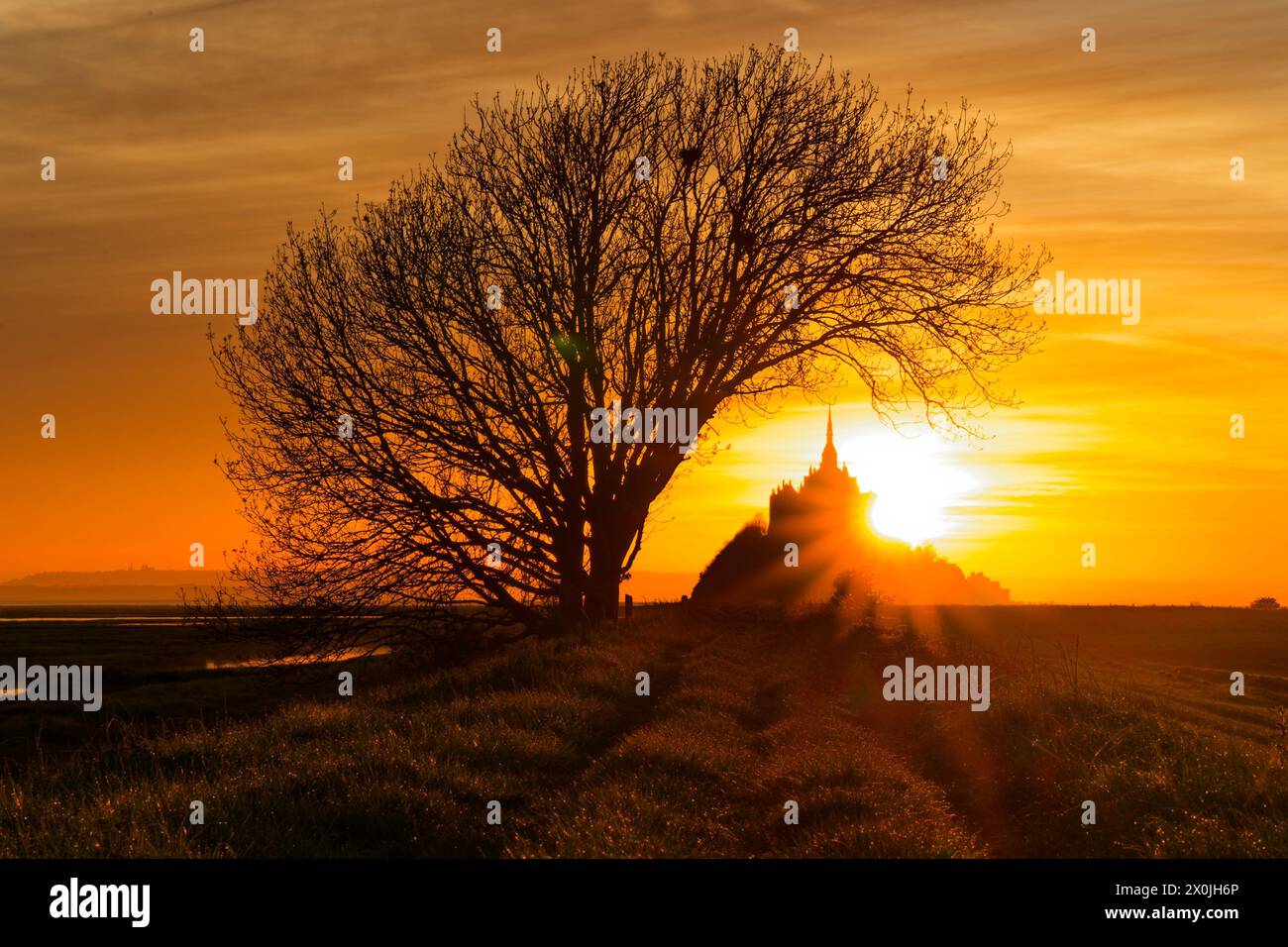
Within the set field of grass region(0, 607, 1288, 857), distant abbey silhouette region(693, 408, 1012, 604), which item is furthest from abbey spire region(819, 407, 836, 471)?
field of grass region(0, 607, 1288, 857)

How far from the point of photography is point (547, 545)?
25453 millimetres

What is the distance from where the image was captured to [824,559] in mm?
76188

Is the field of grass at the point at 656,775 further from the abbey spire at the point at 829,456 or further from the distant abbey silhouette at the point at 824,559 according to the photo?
the abbey spire at the point at 829,456

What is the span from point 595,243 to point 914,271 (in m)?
7.21

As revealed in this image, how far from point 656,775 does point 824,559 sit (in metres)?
66.0

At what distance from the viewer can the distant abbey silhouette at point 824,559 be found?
2219 inches

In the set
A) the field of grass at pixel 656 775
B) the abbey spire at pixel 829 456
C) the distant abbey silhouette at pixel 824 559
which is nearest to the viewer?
the field of grass at pixel 656 775

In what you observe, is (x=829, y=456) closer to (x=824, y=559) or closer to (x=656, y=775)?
(x=824, y=559)

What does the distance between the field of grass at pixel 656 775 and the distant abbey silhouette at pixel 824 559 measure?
3084 centimetres

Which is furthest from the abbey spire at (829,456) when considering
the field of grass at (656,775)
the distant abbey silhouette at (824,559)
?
the field of grass at (656,775)

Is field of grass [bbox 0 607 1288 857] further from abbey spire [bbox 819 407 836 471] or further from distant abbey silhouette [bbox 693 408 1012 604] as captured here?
abbey spire [bbox 819 407 836 471]

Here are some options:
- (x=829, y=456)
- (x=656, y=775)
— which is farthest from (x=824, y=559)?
(x=656, y=775)
